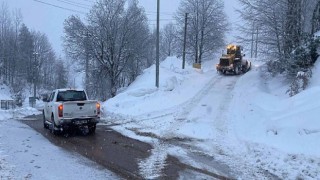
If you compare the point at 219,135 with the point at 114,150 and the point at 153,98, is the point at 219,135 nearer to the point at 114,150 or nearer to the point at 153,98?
the point at 114,150

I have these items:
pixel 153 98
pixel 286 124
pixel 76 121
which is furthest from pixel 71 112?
pixel 153 98

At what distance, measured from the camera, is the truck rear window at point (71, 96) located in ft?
57.4

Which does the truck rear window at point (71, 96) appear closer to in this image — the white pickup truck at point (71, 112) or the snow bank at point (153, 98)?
the white pickup truck at point (71, 112)

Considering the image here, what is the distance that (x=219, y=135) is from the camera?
15117 mm

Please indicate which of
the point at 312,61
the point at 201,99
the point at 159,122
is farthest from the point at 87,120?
the point at 312,61

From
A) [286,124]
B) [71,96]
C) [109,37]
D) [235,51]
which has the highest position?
[109,37]

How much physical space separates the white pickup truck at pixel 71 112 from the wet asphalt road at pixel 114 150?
457 millimetres

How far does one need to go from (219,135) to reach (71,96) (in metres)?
7.05

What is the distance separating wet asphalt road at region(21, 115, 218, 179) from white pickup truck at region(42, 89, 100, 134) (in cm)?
46

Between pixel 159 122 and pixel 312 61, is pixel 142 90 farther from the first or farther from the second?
pixel 312 61

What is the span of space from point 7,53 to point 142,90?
75626 millimetres

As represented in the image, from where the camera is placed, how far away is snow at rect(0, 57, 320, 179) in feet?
32.5

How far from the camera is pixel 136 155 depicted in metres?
11.7

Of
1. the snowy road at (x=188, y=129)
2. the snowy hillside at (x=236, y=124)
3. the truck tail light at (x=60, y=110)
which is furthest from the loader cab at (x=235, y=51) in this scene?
the truck tail light at (x=60, y=110)
